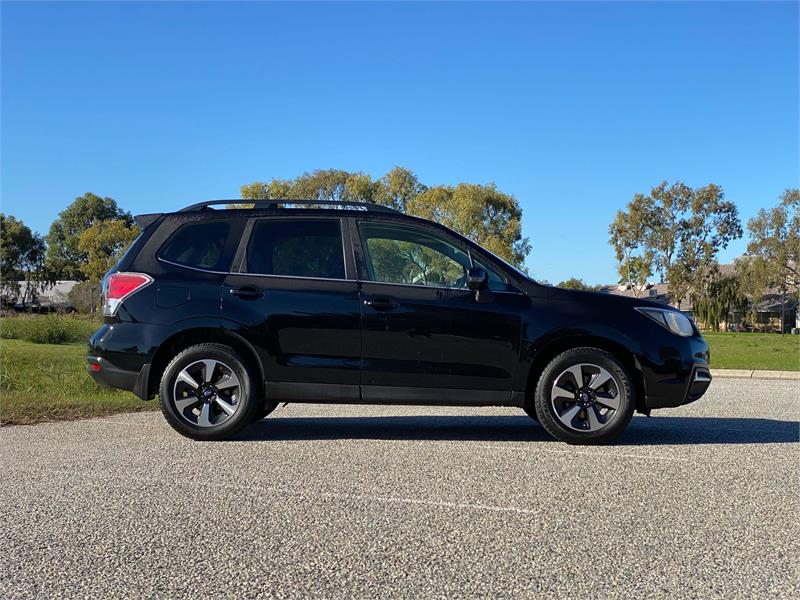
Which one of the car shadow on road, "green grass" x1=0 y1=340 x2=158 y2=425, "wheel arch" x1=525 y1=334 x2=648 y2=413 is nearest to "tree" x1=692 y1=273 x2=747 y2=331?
the car shadow on road

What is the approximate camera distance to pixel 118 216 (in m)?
97.6

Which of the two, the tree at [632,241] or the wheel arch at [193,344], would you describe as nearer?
the wheel arch at [193,344]

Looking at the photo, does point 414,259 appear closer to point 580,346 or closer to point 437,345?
point 437,345

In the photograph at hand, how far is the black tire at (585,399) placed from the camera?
5.91 metres

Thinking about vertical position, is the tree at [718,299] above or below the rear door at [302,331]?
above

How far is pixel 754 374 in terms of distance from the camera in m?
15.1

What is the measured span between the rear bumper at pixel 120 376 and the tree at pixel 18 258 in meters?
75.1

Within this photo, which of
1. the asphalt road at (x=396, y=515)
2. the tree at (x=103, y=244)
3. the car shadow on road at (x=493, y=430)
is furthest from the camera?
the tree at (x=103, y=244)

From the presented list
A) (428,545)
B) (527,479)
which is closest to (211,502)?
(428,545)

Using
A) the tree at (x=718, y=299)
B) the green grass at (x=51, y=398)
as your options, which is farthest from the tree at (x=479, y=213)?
the green grass at (x=51, y=398)

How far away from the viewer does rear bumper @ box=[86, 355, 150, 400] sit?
20.0 feet

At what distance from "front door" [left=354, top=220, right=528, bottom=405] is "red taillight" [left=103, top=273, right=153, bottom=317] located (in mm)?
1864

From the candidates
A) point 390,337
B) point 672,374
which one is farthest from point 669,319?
point 390,337

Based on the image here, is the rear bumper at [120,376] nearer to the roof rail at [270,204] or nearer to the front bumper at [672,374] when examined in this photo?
the roof rail at [270,204]
